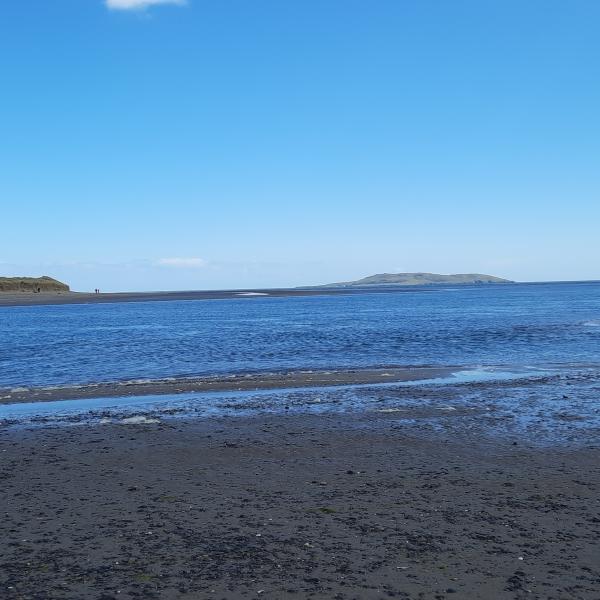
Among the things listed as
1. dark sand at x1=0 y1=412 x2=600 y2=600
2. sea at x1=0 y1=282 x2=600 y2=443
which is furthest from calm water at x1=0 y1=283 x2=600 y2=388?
dark sand at x1=0 y1=412 x2=600 y2=600

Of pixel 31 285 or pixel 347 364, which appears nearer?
pixel 347 364

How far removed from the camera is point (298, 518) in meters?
10.3

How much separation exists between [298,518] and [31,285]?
171663mm

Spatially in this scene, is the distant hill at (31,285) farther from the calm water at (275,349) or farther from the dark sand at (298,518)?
the dark sand at (298,518)

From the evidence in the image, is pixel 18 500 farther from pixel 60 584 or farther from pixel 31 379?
pixel 31 379

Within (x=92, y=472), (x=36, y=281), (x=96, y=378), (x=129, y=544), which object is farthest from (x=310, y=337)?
(x=36, y=281)

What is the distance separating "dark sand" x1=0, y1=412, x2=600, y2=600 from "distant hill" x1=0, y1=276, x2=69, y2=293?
159 metres

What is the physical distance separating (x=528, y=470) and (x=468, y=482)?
5.18 ft

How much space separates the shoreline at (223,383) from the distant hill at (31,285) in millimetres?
146330

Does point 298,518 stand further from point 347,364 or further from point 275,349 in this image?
point 275,349

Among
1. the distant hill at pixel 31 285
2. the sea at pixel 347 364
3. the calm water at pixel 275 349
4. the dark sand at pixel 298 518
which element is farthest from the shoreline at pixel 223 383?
the distant hill at pixel 31 285

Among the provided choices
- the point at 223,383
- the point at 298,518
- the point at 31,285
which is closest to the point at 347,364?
the point at 223,383

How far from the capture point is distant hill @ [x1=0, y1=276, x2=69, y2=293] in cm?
16038

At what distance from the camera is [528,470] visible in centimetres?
1284
